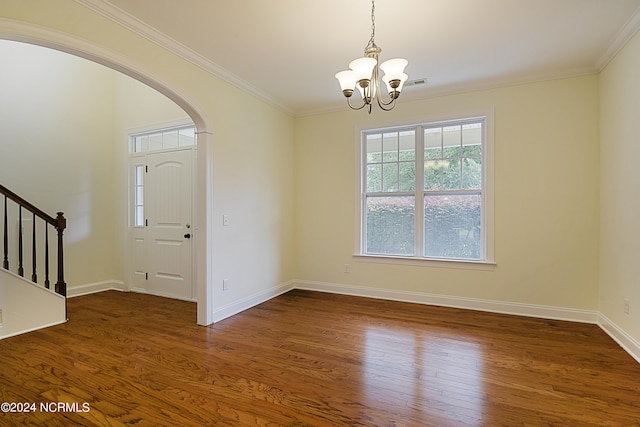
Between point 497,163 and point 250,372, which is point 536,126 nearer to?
point 497,163

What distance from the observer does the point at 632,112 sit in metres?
2.70

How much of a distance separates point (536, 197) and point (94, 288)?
6065 millimetres

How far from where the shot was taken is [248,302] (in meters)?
4.01

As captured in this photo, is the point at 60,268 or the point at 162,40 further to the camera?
the point at 60,268

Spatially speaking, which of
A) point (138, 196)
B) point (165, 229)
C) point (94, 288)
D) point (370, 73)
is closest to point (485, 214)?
point (370, 73)

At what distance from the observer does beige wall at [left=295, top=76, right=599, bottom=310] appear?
11.3ft

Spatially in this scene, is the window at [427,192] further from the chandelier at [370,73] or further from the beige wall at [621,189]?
the chandelier at [370,73]

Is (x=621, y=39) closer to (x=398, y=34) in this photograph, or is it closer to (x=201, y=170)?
(x=398, y=34)

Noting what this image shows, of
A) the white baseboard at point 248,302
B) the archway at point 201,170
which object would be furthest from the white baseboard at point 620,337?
the archway at point 201,170

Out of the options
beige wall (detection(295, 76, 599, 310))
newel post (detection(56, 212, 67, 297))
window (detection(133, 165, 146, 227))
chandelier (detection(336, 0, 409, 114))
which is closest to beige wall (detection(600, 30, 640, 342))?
beige wall (detection(295, 76, 599, 310))

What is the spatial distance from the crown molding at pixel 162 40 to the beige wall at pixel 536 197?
6.06 ft

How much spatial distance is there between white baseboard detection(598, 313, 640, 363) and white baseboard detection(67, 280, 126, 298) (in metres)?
6.00

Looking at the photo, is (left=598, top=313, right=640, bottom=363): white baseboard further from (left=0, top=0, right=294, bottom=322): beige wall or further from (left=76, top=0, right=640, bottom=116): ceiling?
(left=0, top=0, right=294, bottom=322): beige wall

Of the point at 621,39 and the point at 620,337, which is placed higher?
the point at 621,39
